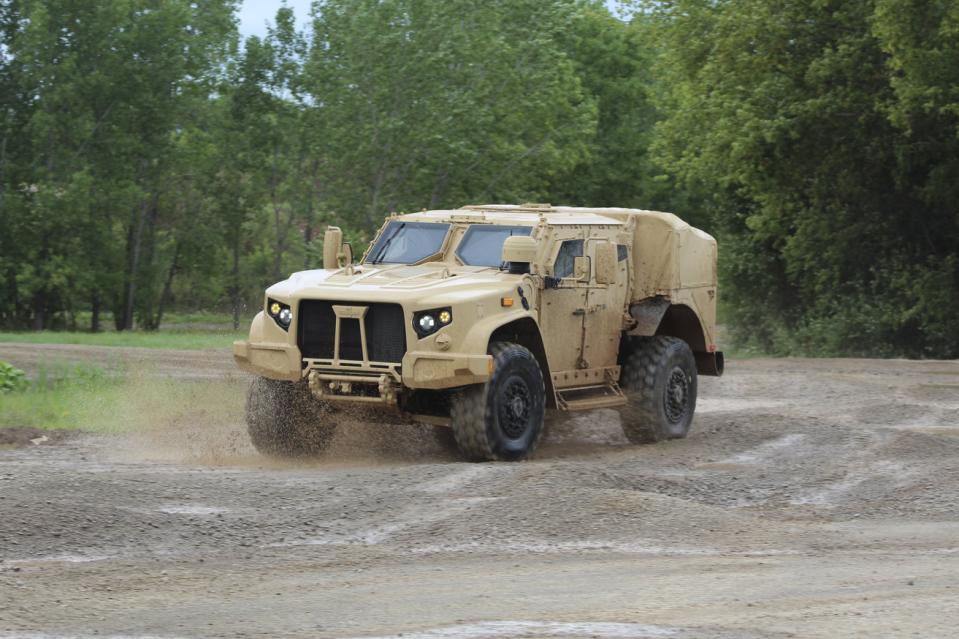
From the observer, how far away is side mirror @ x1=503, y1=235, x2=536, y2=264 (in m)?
13.2

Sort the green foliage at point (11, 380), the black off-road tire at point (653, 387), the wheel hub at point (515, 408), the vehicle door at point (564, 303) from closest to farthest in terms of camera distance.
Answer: the wheel hub at point (515, 408) < the vehicle door at point (564, 303) < the black off-road tire at point (653, 387) < the green foliage at point (11, 380)

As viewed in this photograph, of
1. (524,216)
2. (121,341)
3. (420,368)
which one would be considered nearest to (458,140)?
(121,341)

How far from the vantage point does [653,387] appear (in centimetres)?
1530

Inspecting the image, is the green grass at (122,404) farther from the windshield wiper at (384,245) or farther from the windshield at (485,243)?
the windshield at (485,243)

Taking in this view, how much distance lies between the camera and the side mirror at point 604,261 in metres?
14.4

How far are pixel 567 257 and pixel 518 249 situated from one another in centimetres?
112

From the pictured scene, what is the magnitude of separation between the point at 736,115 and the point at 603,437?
53.5 feet

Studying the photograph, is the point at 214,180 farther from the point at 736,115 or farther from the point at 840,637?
the point at 840,637

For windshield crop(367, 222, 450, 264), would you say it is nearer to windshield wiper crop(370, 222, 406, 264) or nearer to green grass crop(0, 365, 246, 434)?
windshield wiper crop(370, 222, 406, 264)

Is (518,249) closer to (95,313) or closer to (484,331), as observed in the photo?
(484,331)

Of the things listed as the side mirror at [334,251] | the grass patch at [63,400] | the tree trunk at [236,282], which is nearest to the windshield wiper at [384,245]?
the side mirror at [334,251]

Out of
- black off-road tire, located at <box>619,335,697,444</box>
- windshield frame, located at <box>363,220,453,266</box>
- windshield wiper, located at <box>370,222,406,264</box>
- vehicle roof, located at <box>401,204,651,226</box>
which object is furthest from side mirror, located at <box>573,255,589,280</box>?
windshield wiper, located at <box>370,222,406,264</box>

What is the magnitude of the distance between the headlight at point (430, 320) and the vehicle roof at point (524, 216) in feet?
6.08

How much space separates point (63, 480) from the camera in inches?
420
